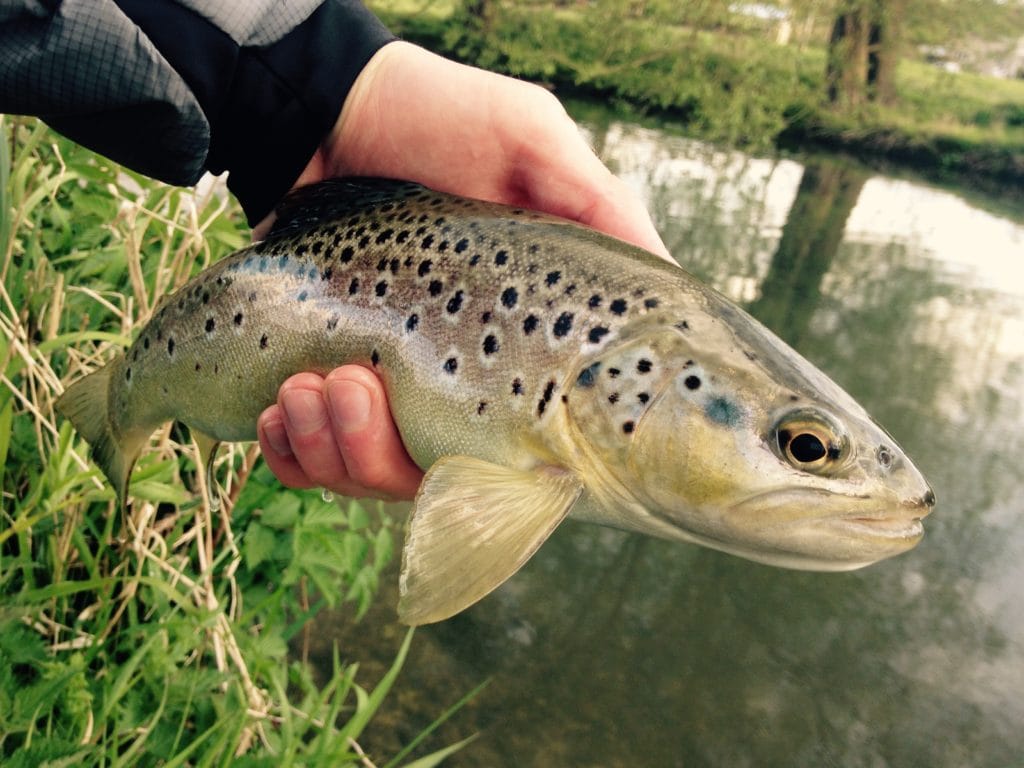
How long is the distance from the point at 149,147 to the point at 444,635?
128 inches

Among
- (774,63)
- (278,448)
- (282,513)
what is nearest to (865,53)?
(774,63)

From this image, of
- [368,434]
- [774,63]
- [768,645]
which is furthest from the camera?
[774,63]

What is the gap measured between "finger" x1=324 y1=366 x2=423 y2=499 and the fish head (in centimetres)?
52

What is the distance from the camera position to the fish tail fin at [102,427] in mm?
2523

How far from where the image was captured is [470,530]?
6.06 ft

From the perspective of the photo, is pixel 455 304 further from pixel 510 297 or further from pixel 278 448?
pixel 278 448

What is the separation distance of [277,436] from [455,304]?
659 millimetres

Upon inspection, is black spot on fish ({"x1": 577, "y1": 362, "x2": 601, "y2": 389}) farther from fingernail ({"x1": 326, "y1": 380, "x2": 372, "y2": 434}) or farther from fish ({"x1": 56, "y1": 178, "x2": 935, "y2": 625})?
fingernail ({"x1": 326, "y1": 380, "x2": 372, "y2": 434})

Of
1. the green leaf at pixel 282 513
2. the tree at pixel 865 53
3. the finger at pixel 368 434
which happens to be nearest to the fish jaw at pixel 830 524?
the finger at pixel 368 434

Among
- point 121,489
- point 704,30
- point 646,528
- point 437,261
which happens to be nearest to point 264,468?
point 121,489

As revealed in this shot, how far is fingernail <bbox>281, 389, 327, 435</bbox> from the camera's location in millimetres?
2215

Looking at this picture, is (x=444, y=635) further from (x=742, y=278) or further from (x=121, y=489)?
(x=742, y=278)

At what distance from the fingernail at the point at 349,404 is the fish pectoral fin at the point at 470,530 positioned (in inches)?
12.3

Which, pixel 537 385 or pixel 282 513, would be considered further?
pixel 282 513
